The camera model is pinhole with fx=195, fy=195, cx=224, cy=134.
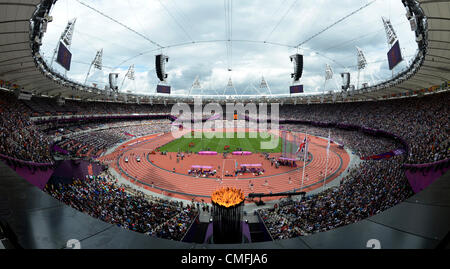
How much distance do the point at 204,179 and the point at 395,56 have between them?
26268 millimetres

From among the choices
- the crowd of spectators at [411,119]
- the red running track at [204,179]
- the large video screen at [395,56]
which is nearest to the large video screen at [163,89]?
the red running track at [204,179]

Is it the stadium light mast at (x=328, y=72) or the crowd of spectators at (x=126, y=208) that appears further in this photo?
the stadium light mast at (x=328, y=72)

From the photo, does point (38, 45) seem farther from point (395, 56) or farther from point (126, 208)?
point (395, 56)

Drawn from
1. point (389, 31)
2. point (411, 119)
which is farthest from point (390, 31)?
point (411, 119)

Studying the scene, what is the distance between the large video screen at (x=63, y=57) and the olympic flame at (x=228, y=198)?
889 inches

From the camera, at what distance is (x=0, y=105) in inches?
952

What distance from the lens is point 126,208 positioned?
1548 cm

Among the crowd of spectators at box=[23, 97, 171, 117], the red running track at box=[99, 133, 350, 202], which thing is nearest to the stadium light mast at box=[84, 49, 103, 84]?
the crowd of spectators at box=[23, 97, 171, 117]

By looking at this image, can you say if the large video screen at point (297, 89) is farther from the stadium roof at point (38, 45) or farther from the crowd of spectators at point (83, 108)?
the crowd of spectators at point (83, 108)

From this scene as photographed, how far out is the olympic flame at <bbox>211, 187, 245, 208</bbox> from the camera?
9.91 meters

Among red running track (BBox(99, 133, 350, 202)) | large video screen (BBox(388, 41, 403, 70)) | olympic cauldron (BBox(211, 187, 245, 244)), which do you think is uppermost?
large video screen (BBox(388, 41, 403, 70))

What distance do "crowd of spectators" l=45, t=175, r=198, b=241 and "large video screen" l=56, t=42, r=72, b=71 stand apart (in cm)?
1284

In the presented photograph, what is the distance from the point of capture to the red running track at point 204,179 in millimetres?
22406

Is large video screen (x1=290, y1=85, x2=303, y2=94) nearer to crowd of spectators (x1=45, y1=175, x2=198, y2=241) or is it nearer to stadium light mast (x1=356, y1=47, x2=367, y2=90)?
stadium light mast (x1=356, y1=47, x2=367, y2=90)
